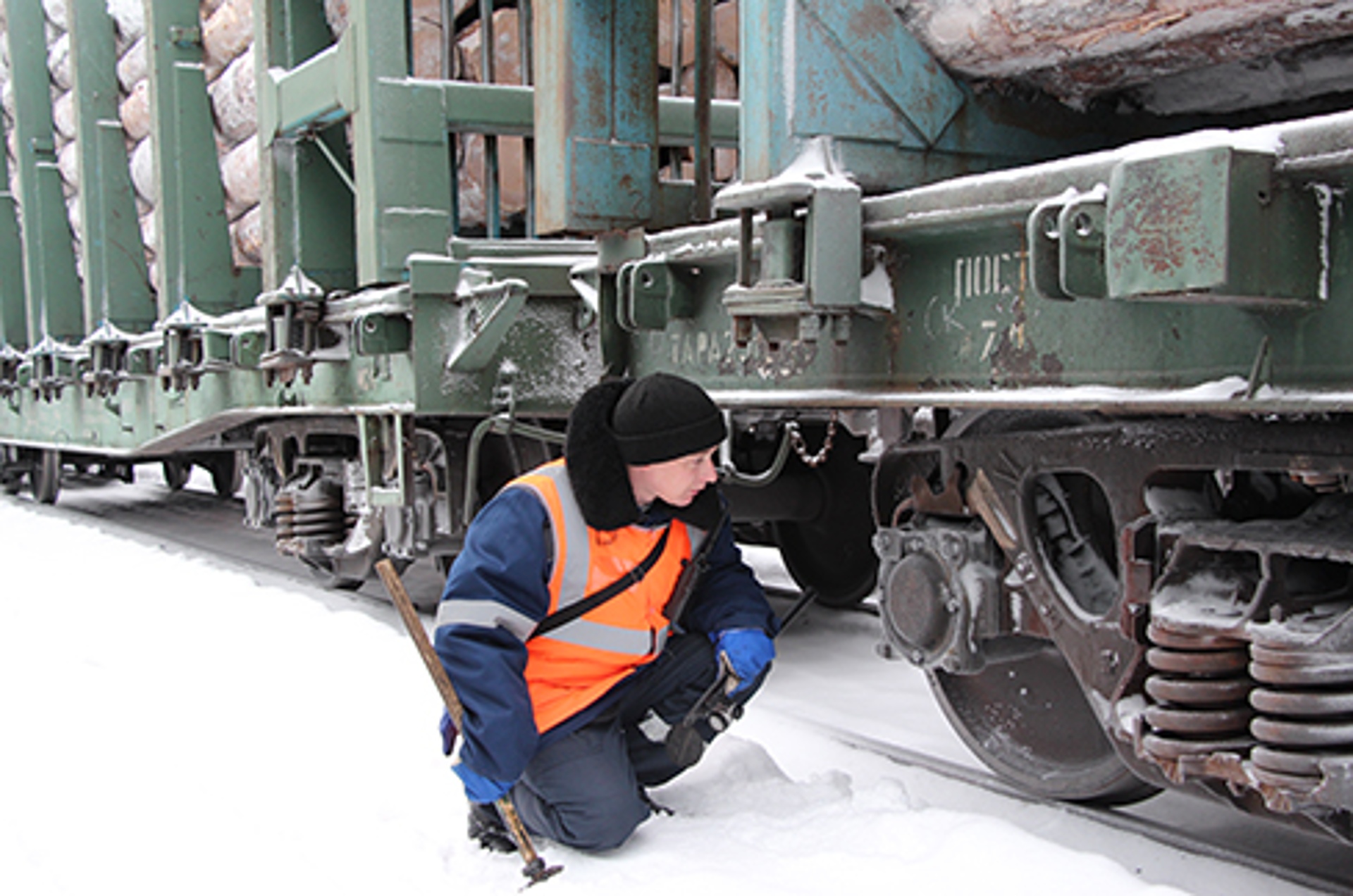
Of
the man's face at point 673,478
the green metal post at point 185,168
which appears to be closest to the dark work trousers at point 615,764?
the man's face at point 673,478

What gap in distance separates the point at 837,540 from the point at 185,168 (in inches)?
208

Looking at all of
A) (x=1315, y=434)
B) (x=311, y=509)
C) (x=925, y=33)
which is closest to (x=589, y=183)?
(x=925, y=33)

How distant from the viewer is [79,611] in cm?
692

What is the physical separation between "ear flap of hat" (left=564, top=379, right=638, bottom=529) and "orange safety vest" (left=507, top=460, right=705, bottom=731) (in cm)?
5

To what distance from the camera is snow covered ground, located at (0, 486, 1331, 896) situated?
3158mm

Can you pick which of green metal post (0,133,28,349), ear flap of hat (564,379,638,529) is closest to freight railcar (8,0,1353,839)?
ear flap of hat (564,379,638,529)

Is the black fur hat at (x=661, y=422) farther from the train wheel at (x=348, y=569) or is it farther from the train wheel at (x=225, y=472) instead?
the train wheel at (x=225, y=472)

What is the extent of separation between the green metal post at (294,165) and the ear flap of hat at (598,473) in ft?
15.2

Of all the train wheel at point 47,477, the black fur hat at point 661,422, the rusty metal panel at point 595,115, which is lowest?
the train wheel at point 47,477

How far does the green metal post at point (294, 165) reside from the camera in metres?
7.35

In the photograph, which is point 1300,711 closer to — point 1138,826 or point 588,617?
point 1138,826

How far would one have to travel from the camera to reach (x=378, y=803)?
147 inches

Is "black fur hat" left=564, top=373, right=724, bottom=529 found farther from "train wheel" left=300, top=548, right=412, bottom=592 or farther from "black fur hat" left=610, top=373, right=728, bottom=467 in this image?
"train wheel" left=300, top=548, right=412, bottom=592

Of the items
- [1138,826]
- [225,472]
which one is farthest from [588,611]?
[225,472]
